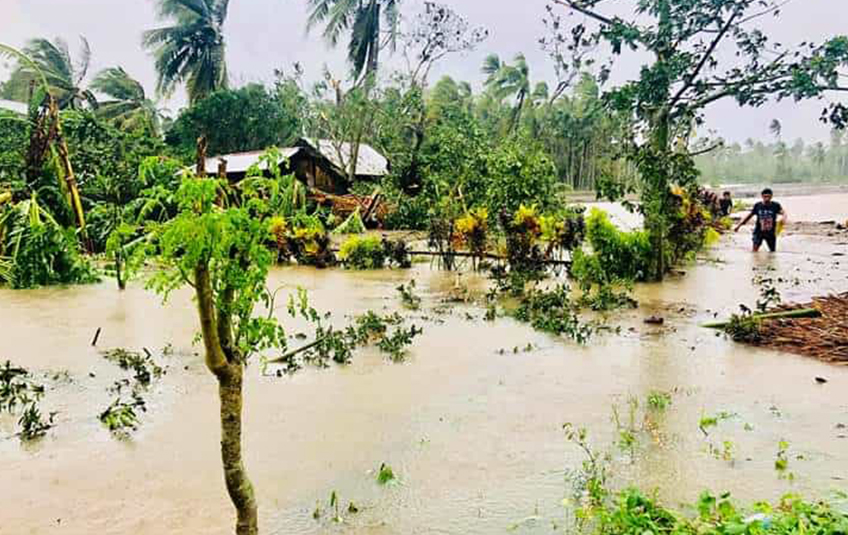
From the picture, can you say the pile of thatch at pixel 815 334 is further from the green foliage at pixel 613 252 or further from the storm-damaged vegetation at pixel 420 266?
the green foliage at pixel 613 252

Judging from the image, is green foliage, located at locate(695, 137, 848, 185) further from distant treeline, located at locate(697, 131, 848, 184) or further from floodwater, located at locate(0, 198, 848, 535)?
floodwater, located at locate(0, 198, 848, 535)

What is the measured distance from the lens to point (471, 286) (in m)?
11.1

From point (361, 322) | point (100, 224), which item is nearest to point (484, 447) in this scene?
point (361, 322)

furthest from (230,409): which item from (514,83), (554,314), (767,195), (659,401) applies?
(514,83)

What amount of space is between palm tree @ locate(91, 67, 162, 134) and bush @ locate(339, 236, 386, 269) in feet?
61.8

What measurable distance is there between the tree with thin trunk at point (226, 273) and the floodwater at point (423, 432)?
3.15ft

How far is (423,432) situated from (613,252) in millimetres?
7217

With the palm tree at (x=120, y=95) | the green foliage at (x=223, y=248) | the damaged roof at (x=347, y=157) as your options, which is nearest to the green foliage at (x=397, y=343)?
the green foliage at (x=223, y=248)

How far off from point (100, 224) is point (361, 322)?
8177mm

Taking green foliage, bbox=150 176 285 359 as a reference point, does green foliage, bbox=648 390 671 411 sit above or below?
below

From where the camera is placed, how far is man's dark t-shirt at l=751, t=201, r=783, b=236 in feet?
49.3

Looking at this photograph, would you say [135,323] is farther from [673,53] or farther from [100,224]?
[673,53]

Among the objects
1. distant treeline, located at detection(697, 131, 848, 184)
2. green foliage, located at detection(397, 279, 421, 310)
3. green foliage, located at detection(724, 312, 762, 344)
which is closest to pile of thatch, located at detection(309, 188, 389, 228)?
Answer: green foliage, located at detection(397, 279, 421, 310)

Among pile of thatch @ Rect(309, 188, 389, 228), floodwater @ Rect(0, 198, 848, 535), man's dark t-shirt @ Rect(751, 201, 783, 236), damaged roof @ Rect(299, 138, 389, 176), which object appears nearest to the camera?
floodwater @ Rect(0, 198, 848, 535)
